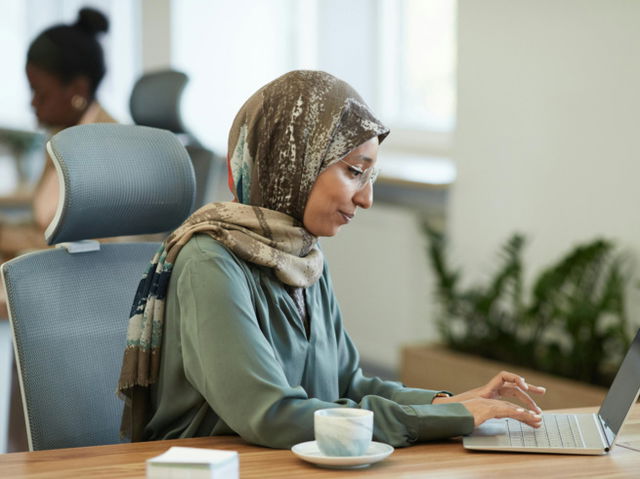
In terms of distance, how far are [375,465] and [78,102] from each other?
2030 mm

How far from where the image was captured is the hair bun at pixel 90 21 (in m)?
3.30

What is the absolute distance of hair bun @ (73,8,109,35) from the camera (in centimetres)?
330

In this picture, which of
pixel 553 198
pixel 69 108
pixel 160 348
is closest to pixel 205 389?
pixel 160 348

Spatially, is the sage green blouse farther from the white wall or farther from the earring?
the white wall

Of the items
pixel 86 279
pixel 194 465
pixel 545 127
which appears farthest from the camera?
pixel 545 127

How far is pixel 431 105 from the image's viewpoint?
4.91m

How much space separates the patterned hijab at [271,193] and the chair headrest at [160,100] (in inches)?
55.2

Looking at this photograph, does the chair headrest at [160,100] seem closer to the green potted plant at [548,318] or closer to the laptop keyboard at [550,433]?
the green potted plant at [548,318]

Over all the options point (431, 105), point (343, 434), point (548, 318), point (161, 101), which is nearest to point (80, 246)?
point (343, 434)

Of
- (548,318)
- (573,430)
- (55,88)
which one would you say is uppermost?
(55,88)

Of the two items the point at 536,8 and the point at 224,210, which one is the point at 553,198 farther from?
the point at 224,210

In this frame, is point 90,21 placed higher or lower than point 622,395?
higher

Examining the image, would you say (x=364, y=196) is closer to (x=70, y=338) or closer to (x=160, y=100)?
(x=70, y=338)

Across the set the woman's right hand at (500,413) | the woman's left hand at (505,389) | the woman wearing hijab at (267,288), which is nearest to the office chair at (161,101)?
the woman wearing hijab at (267,288)
